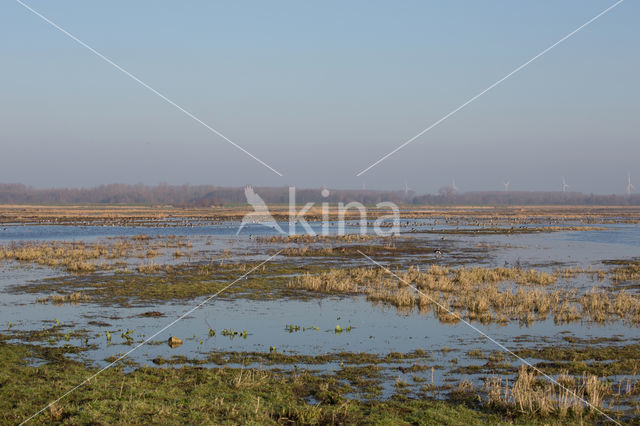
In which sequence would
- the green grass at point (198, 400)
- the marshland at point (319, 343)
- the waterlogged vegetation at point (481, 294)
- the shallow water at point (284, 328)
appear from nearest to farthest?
the green grass at point (198, 400) < the marshland at point (319, 343) < the shallow water at point (284, 328) < the waterlogged vegetation at point (481, 294)

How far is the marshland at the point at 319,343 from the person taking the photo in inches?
404

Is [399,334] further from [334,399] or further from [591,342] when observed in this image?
[334,399]

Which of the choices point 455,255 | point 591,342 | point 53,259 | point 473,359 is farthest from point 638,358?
point 53,259

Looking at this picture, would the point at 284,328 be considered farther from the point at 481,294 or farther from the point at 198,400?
the point at 481,294

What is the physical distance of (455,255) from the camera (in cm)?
3975

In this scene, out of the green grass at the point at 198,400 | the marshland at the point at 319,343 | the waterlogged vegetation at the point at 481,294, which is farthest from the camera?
the waterlogged vegetation at the point at 481,294

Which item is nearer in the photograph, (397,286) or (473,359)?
(473,359)

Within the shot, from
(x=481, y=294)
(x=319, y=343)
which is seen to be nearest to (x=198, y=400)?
(x=319, y=343)

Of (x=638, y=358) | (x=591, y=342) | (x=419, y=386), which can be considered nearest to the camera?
(x=419, y=386)

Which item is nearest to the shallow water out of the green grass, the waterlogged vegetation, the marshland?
the marshland

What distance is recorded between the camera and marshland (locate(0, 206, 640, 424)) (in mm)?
10266

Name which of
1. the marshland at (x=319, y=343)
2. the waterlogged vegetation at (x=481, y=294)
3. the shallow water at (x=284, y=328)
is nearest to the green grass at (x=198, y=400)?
the marshland at (x=319, y=343)

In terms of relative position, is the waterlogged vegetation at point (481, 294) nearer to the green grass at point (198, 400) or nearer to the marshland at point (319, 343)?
the marshland at point (319, 343)

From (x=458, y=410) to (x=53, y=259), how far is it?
2985cm
